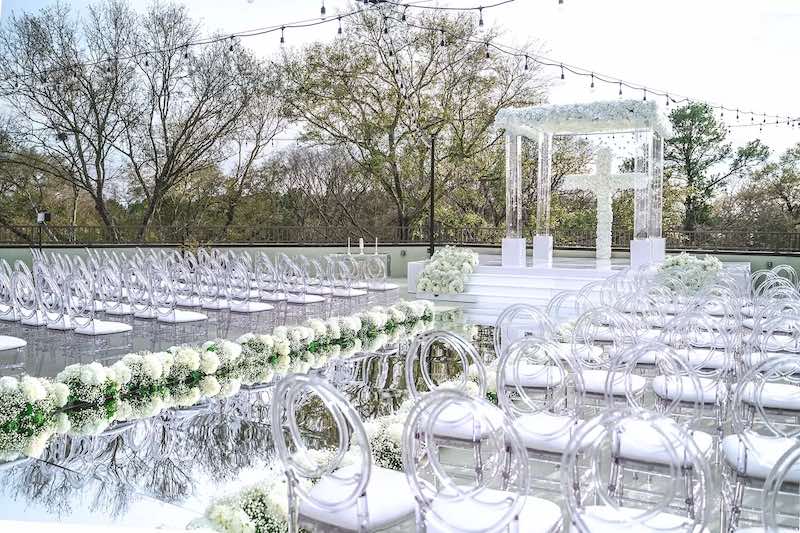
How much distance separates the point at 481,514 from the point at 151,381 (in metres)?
4.08

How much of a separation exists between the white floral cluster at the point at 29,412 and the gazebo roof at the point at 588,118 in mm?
9296

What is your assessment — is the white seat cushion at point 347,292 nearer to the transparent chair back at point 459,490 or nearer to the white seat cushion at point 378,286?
the white seat cushion at point 378,286

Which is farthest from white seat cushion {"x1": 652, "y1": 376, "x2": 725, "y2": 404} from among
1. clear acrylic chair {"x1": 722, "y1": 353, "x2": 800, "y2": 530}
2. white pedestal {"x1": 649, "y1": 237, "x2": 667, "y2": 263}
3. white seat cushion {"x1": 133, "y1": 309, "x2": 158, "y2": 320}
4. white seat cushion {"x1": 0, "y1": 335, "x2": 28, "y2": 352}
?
white pedestal {"x1": 649, "y1": 237, "x2": 667, "y2": 263}

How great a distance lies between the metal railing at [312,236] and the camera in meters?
17.6

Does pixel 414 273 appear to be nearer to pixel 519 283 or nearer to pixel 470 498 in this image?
pixel 519 283

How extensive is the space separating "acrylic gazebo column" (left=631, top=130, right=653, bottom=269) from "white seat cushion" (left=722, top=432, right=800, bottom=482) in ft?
29.9

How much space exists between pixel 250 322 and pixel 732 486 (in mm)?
6978

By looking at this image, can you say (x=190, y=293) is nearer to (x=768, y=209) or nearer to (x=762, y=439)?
(x=762, y=439)

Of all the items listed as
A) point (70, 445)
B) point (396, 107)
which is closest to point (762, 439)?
point (70, 445)

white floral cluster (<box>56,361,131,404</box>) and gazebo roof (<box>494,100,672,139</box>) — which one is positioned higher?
gazebo roof (<box>494,100,672,139</box>)

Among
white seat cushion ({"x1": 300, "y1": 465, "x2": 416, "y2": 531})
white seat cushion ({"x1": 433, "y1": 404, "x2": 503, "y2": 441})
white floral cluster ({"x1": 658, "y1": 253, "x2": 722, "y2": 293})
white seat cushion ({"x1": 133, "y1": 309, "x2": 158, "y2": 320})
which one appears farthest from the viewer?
white floral cluster ({"x1": 658, "y1": 253, "x2": 722, "y2": 293})

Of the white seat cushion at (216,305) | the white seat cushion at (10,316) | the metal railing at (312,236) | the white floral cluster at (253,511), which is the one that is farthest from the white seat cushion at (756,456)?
the metal railing at (312,236)

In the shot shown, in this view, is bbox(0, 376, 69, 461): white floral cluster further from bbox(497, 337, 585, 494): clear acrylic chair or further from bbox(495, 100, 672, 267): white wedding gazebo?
bbox(495, 100, 672, 267): white wedding gazebo

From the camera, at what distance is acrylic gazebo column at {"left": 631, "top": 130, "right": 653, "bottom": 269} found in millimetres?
12133
